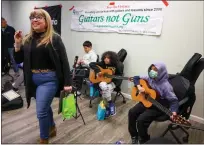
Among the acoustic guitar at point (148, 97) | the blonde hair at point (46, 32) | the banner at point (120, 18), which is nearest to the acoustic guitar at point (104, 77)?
the acoustic guitar at point (148, 97)

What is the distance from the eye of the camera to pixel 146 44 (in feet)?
10.6

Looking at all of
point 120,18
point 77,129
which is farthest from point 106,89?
point 120,18

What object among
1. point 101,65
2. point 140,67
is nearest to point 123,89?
point 140,67

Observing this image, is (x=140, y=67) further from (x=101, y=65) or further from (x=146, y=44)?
(x=101, y=65)

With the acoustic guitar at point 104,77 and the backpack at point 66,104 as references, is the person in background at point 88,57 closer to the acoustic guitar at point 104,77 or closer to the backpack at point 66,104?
the acoustic guitar at point 104,77

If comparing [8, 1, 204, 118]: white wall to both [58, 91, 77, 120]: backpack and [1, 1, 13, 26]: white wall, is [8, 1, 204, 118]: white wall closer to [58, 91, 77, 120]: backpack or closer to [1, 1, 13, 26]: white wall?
[58, 91, 77, 120]: backpack

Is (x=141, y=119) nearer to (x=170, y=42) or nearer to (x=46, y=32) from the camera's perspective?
(x=46, y=32)

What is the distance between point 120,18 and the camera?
136 inches

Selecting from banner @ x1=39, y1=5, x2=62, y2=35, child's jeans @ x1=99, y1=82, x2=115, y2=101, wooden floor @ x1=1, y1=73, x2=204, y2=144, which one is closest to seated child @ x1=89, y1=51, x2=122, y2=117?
child's jeans @ x1=99, y1=82, x2=115, y2=101

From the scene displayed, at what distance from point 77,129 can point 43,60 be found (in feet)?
3.55

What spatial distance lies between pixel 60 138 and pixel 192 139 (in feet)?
5.17

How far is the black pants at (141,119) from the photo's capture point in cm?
199

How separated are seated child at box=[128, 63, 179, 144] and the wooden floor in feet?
0.95

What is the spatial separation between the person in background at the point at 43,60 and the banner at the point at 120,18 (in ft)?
5.84
